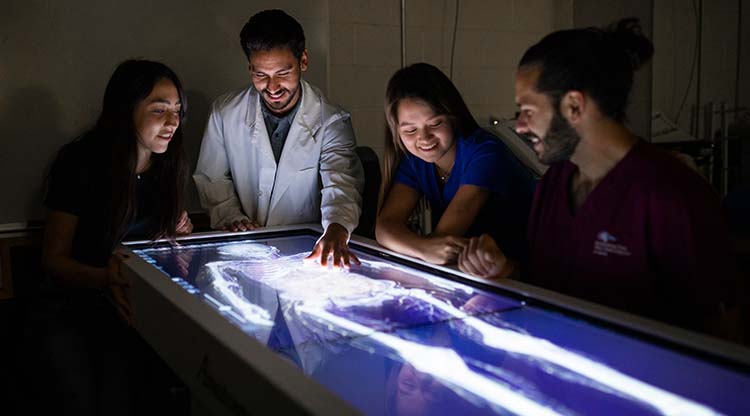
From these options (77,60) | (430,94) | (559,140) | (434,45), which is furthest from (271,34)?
(434,45)

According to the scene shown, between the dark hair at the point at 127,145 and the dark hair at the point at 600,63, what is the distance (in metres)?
1.19

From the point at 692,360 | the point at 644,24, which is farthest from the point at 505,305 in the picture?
the point at 644,24

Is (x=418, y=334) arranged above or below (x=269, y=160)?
below

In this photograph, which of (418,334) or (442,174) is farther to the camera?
(442,174)

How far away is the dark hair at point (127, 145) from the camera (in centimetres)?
191

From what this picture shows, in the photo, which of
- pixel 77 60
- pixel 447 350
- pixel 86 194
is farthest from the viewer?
pixel 77 60

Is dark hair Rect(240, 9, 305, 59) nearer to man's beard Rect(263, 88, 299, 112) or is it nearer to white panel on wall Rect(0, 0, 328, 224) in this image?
man's beard Rect(263, 88, 299, 112)

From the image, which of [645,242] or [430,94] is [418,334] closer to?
[645,242]

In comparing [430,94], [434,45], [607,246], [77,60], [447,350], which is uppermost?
[434,45]

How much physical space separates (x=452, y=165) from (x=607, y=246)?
56cm

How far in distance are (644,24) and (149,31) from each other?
203 cm

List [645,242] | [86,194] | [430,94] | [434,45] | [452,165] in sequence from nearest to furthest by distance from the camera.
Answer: [645,242]
[430,94]
[452,165]
[86,194]
[434,45]

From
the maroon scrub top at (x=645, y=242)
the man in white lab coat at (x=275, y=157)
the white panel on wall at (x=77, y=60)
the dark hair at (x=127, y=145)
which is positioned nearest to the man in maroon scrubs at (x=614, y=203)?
the maroon scrub top at (x=645, y=242)

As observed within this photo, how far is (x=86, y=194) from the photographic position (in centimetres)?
189
